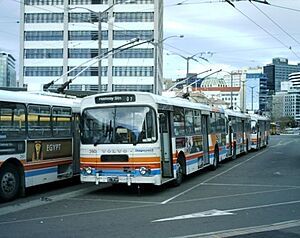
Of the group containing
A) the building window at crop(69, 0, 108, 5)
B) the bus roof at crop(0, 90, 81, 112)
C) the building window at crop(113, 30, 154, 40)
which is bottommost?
the bus roof at crop(0, 90, 81, 112)

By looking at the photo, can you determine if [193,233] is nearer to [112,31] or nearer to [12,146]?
[12,146]

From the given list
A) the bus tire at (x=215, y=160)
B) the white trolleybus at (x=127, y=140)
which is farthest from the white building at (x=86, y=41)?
the white trolleybus at (x=127, y=140)

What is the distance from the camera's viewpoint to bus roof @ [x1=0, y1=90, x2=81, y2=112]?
1270cm

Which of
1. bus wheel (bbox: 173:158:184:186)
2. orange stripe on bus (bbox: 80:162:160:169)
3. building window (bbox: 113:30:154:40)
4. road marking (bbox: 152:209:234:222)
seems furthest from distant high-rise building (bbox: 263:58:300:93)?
road marking (bbox: 152:209:234:222)

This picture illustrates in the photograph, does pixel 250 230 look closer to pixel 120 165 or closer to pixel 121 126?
pixel 120 165

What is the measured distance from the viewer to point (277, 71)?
94625mm

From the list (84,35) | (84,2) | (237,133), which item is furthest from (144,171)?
(84,2)

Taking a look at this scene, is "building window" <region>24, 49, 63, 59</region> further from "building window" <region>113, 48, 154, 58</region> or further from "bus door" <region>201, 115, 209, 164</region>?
"bus door" <region>201, 115, 209, 164</region>

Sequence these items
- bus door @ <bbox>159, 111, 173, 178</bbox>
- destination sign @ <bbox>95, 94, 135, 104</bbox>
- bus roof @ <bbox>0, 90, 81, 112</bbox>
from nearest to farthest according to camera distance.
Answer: bus roof @ <bbox>0, 90, 81, 112</bbox> < destination sign @ <bbox>95, 94, 135, 104</bbox> < bus door @ <bbox>159, 111, 173, 178</bbox>

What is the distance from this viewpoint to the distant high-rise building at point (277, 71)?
266 ft

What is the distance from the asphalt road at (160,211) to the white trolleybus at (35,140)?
22.6 inches

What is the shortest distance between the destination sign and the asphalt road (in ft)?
8.76

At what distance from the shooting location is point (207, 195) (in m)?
14.2

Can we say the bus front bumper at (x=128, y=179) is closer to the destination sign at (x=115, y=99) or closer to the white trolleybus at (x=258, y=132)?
the destination sign at (x=115, y=99)
